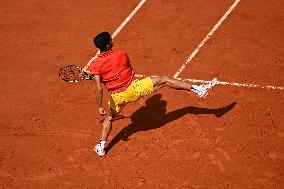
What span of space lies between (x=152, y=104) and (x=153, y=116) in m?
0.41

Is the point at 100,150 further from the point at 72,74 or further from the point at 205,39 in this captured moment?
the point at 205,39

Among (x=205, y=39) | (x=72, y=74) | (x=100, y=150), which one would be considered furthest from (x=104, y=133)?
(x=205, y=39)

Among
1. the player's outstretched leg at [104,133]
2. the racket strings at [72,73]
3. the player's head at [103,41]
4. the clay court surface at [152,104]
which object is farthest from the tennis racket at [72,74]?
the player's head at [103,41]

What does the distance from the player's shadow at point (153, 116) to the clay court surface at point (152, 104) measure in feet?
0.08

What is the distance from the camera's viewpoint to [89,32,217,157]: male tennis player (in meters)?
7.50

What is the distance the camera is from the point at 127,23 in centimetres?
1206

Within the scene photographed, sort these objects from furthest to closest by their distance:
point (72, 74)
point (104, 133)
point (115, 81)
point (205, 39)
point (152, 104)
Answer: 1. point (205, 39)
2. point (72, 74)
3. point (152, 104)
4. point (104, 133)
5. point (115, 81)

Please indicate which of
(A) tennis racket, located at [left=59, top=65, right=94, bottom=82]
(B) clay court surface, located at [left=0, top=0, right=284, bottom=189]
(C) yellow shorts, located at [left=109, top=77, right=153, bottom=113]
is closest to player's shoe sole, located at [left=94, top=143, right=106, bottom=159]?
(B) clay court surface, located at [left=0, top=0, right=284, bottom=189]

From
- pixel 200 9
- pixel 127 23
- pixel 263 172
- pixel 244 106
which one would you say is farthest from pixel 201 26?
pixel 263 172

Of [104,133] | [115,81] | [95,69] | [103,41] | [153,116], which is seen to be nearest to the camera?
[103,41]

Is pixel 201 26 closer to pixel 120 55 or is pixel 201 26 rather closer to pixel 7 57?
pixel 120 55

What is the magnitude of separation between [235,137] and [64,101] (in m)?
4.07

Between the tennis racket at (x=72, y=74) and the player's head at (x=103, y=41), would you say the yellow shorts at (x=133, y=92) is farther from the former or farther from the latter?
the tennis racket at (x=72, y=74)

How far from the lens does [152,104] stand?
9.50 meters
